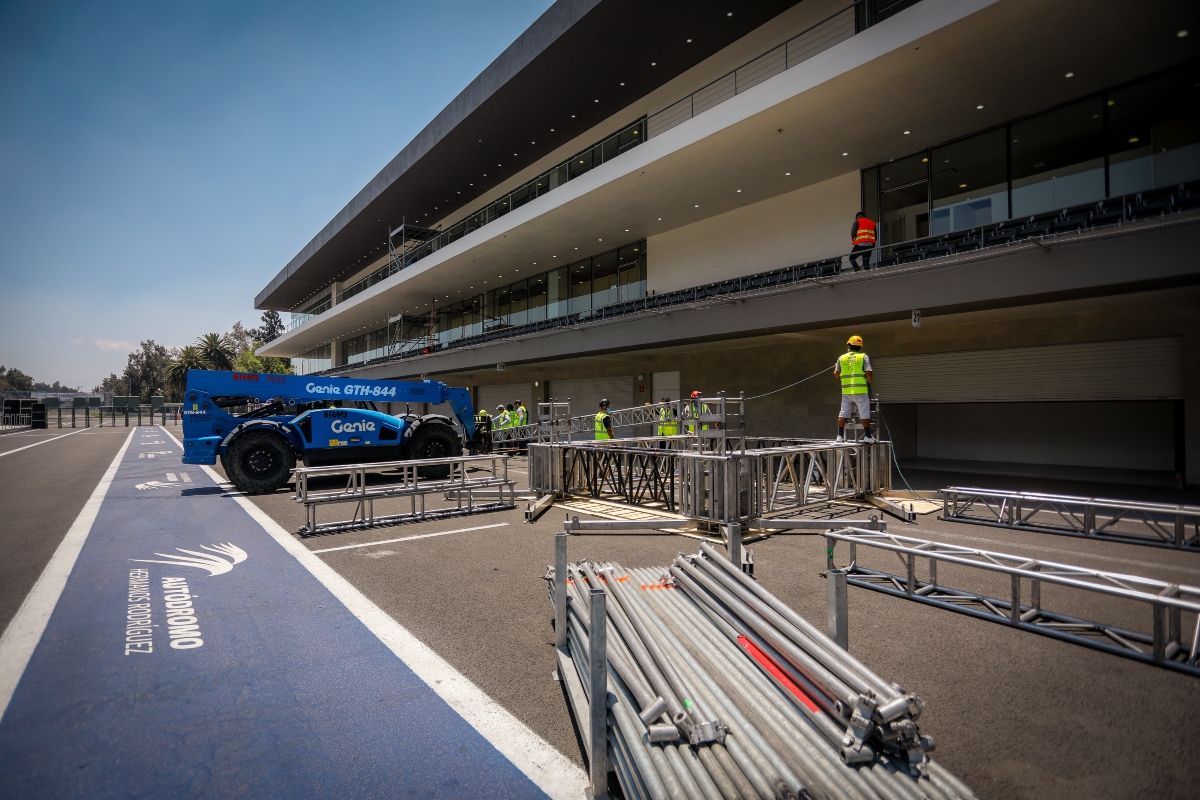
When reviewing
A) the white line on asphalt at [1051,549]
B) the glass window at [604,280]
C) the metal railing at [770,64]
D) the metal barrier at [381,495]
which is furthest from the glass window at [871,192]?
the metal barrier at [381,495]

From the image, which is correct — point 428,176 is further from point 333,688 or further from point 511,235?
point 333,688

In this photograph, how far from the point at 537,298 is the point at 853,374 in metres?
23.4

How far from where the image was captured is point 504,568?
709cm

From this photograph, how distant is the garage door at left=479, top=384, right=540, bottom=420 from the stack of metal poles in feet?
94.0

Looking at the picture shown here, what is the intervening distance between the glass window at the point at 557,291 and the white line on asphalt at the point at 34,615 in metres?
20.5

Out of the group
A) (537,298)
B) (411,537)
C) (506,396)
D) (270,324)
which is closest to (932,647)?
(411,537)

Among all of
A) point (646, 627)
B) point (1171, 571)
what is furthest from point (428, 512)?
point (1171, 571)

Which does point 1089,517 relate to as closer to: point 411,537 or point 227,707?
point 411,537

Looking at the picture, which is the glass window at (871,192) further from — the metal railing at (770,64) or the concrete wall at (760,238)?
the metal railing at (770,64)

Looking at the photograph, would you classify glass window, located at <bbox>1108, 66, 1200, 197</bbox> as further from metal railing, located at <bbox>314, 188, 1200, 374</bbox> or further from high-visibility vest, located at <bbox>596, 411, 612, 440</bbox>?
high-visibility vest, located at <bbox>596, 411, 612, 440</bbox>

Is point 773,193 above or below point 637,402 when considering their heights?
above

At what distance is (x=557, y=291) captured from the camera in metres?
29.8

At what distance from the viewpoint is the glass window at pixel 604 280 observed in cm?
2542

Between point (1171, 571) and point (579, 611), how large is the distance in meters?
7.56
